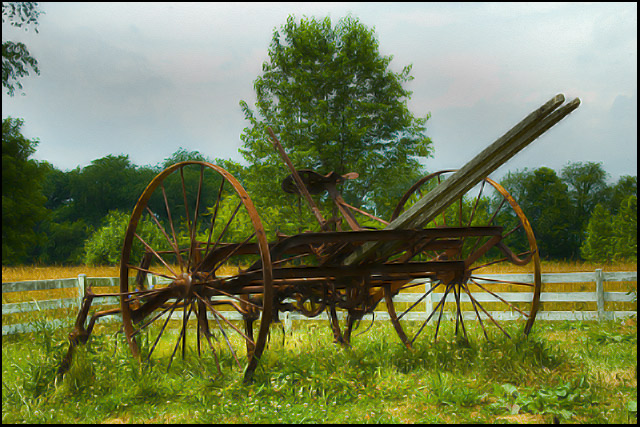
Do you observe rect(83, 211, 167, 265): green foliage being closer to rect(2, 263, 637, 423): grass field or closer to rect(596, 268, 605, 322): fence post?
rect(2, 263, 637, 423): grass field

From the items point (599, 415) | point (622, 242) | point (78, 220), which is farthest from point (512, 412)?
point (78, 220)

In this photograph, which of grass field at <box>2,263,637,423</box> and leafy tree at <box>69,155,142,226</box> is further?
leafy tree at <box>69,155,142,226</box>

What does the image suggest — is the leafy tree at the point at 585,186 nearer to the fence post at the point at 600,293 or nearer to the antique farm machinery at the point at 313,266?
the fence post at the point at 600,293

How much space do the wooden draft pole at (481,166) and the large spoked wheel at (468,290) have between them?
66 centimetres

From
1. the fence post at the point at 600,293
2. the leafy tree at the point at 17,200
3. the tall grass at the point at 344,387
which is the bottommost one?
the tall grass at the point at 344,387

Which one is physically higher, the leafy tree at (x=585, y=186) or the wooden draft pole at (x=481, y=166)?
the leafy tree at (x=585, y=186)

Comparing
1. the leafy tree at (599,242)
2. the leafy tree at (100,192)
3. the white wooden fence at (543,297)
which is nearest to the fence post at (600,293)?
the white wooden fence at (543,297)

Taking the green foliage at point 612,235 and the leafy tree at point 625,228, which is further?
the green foliage at point 612,235

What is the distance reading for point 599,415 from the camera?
13.0ft

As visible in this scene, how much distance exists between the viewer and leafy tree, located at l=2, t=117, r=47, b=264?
64.7ft

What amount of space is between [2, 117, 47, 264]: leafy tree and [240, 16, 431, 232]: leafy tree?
32.2 feet

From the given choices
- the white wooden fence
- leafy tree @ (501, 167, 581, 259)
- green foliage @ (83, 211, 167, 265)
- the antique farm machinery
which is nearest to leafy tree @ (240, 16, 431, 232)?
green foliage @ (83, 211, 167, 265)

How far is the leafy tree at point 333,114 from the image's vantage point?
16750 millimetres

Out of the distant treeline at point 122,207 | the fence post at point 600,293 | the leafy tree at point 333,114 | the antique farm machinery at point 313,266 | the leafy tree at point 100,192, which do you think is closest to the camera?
the antique farm machinery at point 313,266
